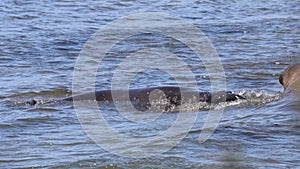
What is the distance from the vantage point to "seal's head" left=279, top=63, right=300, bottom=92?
22.8ft

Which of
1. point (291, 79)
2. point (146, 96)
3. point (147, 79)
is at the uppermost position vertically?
point (291, 79)

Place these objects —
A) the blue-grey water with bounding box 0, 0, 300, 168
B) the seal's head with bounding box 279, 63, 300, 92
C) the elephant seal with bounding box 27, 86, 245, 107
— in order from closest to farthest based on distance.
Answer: the blue-grey water with bounding box 0, 0, 300, 168 < the seal's head with bounding box 279, 63, 300, 92 < the elephant seal with bounding box 27, 86, 245, 107

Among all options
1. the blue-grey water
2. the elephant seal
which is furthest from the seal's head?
the elephant seal

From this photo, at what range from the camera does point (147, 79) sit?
8.92 metres

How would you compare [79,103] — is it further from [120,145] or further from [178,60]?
[178,60]

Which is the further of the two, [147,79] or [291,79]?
[147,79]

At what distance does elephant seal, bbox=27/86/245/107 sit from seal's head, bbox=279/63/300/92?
0.43 meters

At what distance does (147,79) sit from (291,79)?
7.19ft

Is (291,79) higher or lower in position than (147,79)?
higher

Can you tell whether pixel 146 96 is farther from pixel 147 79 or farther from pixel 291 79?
pixel 147 79

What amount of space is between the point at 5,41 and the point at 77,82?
2.68 meters

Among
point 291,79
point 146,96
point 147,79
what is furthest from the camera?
point 147,79

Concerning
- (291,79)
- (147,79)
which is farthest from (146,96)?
(147,79)

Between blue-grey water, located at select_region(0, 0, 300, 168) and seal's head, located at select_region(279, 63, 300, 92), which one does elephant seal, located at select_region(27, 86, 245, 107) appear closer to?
blue-grey water, located at select_region(0, 0, 300, 168)
